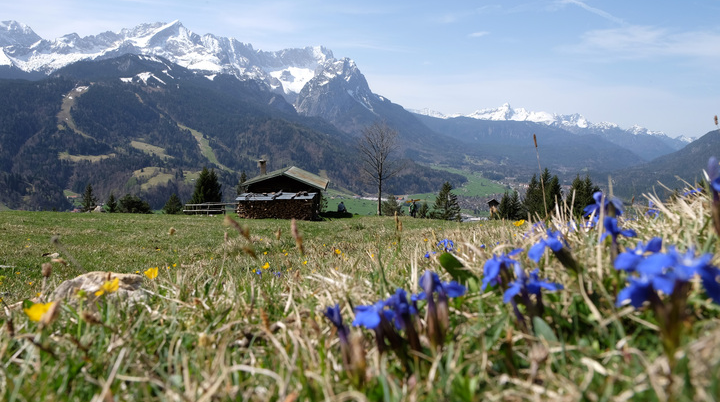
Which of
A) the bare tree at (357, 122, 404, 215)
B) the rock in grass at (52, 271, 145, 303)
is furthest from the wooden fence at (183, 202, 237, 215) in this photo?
the rock in grass at (52, 271, 145, 303)

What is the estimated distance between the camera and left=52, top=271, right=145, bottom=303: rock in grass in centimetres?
279

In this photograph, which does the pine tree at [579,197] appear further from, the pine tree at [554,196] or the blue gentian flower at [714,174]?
the blue gentian flower at [714,174]

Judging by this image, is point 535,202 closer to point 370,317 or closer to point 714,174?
point 714,174

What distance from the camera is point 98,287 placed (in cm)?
290

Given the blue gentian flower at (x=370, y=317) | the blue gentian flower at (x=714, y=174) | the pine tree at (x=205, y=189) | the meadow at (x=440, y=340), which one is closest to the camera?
the meadow at (x=440, y=340)

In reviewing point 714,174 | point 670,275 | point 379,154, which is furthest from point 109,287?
point 379,154

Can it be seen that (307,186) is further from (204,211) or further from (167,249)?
(167,249)

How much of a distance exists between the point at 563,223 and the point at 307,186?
139ft

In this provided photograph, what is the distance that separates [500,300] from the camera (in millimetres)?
1966

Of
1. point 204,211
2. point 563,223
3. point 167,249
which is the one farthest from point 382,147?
point 563,223

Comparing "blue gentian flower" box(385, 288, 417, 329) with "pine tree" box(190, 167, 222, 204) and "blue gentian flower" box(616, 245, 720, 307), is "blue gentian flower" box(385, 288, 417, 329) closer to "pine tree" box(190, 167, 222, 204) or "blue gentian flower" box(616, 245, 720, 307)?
"blue gentian flower" box(616, 245, 720, 307)

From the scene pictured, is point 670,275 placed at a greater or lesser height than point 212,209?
greater

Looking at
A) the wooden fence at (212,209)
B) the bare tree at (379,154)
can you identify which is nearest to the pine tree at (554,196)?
the bare tree at (379,154)

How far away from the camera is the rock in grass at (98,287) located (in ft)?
9.17
